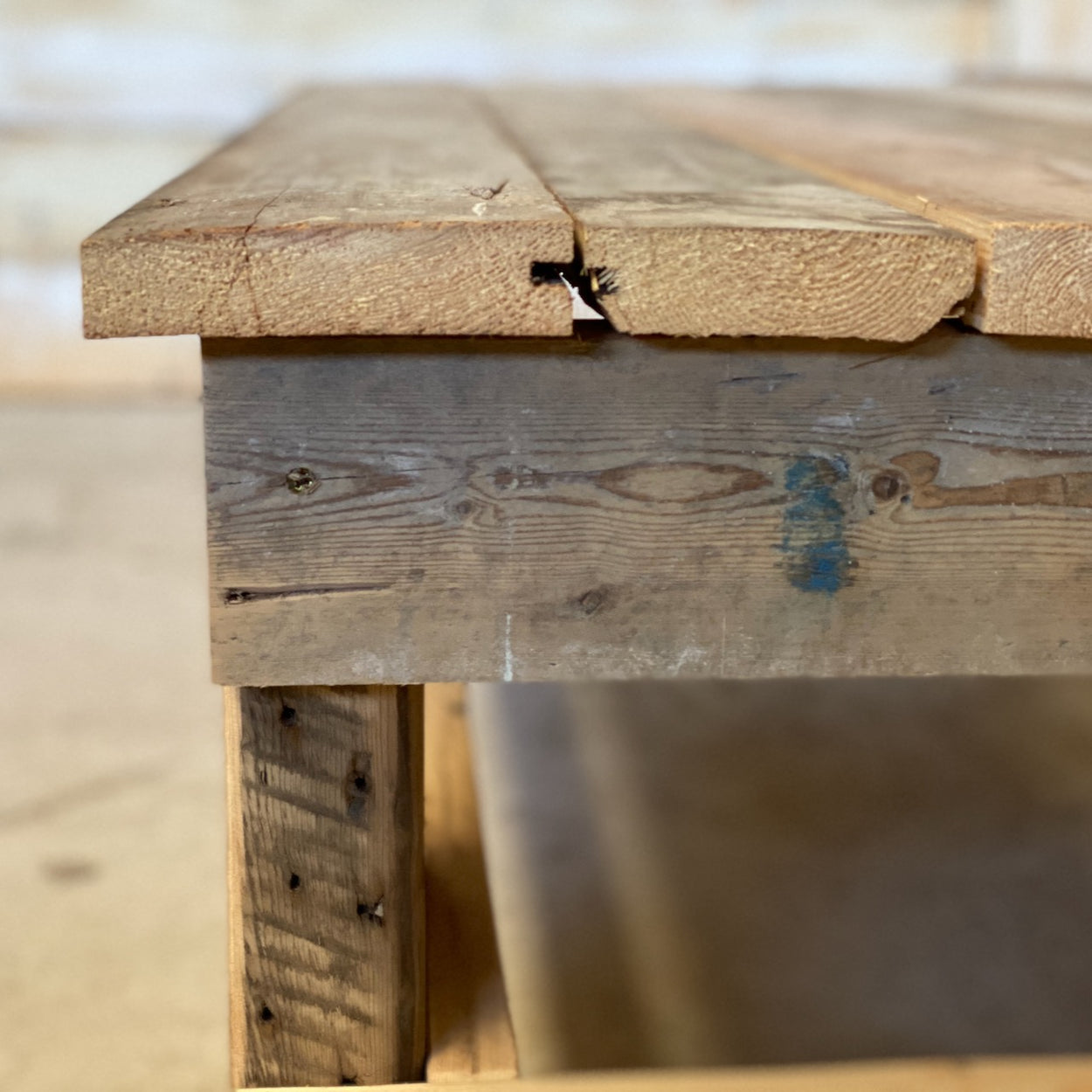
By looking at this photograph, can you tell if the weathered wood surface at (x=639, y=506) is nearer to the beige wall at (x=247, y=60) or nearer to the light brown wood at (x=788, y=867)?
the light brown wood at (x=788, y=867)

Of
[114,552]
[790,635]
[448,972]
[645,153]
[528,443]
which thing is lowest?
[114,552]

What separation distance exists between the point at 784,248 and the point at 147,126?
3.55 metres

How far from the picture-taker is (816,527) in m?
0.68

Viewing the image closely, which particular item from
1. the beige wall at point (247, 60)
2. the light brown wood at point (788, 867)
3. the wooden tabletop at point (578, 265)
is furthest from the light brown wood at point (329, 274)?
the beige wall at point (247, 60)

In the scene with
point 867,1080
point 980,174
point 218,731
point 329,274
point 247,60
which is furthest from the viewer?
point 247,60

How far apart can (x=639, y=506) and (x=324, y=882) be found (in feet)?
0.97

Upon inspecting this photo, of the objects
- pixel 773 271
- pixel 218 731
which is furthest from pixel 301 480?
pixel 218 731

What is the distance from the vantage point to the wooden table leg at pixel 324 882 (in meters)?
0.75

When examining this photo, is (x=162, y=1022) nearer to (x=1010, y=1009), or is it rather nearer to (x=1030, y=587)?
(x=1010, y=1009)

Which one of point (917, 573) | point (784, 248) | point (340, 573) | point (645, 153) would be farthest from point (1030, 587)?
point (645, 153)

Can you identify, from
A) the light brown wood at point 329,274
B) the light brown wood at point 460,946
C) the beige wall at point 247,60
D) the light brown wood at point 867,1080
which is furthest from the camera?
the beige wall at point 247,60

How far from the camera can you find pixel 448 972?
97cm

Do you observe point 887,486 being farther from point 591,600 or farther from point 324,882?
point 324,882

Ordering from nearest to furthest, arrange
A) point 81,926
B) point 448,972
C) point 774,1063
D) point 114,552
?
point 448,972, point 774,1063, point 81,926, point 114,552
